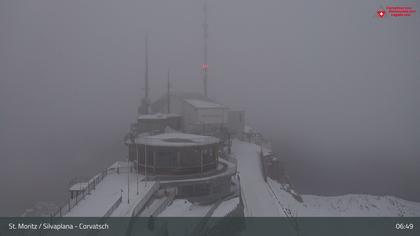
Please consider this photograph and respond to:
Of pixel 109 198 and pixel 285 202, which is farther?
pixel 285 202

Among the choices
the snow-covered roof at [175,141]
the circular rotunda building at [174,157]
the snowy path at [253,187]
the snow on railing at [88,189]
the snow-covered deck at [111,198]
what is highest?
the snow-covered roof at [175,141]

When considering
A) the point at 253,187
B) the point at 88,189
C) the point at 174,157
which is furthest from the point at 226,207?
the point at 88,189

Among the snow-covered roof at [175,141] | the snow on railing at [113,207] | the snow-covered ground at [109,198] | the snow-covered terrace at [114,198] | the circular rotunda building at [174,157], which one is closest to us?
the snow on railing at [113,207]

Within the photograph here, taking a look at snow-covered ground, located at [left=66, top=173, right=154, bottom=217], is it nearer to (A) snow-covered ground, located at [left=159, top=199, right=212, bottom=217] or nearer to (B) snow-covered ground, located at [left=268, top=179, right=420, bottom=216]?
(A) snow-covered ground, located at [left=159, top=199, right=212, bottom=217]

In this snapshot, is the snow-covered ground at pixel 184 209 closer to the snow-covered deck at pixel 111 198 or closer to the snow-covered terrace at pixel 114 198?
the snow-covered terrace at pixel 114 198

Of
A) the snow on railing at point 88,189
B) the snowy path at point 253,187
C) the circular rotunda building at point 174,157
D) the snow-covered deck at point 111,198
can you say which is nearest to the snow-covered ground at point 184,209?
the snow-covered deck at point 111,198

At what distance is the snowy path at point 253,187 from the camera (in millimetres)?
28325

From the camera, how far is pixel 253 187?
3466 centimetres

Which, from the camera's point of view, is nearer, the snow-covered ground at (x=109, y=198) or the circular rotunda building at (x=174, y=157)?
the snow-covered ground at (x=109, y=198)

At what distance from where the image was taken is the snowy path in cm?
2833

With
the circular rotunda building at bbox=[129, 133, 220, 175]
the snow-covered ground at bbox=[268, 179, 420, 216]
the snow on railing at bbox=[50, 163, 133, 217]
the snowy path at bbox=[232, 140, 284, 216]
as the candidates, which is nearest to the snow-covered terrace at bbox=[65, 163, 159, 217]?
the snow on railing at bbox=[50, 163, 133, 217]

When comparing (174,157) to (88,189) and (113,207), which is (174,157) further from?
(113,207)
